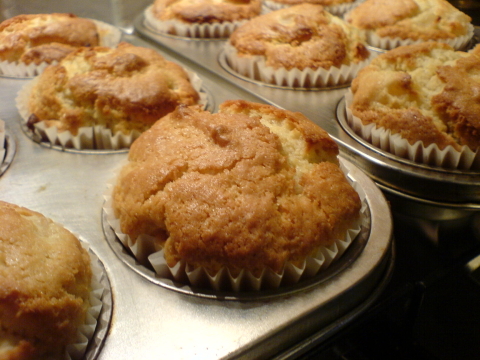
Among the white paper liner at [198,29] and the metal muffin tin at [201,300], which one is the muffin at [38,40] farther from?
the metal muffin tin at [201,300]

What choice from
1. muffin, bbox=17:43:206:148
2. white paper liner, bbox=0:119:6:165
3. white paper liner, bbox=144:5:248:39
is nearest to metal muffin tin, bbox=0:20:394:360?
white paper liner, bbox=0:119:6:165

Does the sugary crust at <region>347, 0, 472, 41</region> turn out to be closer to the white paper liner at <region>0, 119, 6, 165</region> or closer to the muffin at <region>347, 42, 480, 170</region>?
the muffin at <region>347, 42, 480, 170</region>

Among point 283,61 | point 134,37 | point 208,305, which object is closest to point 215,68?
point 283,61

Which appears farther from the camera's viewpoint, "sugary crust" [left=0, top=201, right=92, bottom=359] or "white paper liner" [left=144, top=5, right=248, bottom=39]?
"white paper liner" [left=144, top=5, right=248, bottom=39]

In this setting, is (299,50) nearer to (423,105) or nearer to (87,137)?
(423,105)

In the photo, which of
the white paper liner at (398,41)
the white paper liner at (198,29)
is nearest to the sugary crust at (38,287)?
the white paper liner at (198,29)
